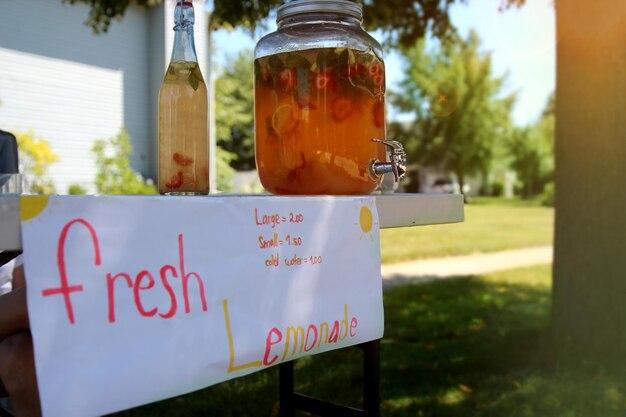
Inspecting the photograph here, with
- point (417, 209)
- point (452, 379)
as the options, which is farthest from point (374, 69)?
point (452, 379)

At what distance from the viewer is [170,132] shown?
4.29ft

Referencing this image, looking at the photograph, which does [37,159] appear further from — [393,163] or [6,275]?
[393,163]

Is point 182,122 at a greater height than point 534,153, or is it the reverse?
point 534,153

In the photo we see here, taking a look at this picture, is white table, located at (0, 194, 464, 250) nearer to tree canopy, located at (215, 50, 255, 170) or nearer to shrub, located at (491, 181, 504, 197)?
tree canopy, located at (215, 50, 255, 170)

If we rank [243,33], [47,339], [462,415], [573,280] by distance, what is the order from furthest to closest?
[243,33] → [573,280] → [462,415] → [47,339]

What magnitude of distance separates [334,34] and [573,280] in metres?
Answer: 2.58

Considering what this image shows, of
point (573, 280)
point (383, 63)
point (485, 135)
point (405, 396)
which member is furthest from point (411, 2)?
point (485, 135)

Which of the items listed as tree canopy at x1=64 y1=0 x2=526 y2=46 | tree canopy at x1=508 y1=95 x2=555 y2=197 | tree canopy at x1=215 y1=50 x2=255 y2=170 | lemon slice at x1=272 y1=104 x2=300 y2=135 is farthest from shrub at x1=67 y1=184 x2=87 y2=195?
tree canopy at x1=508 y1=95 x2=555 y2=197

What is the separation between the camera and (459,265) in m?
7.25

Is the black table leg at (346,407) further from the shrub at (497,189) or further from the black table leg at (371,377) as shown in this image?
the shrub at (497,189)

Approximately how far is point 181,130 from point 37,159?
8.38 m

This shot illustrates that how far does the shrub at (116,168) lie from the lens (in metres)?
9.86

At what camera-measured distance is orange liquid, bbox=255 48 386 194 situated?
126 centimetres

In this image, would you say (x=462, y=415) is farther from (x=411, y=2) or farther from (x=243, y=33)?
(x=411, y=2)
